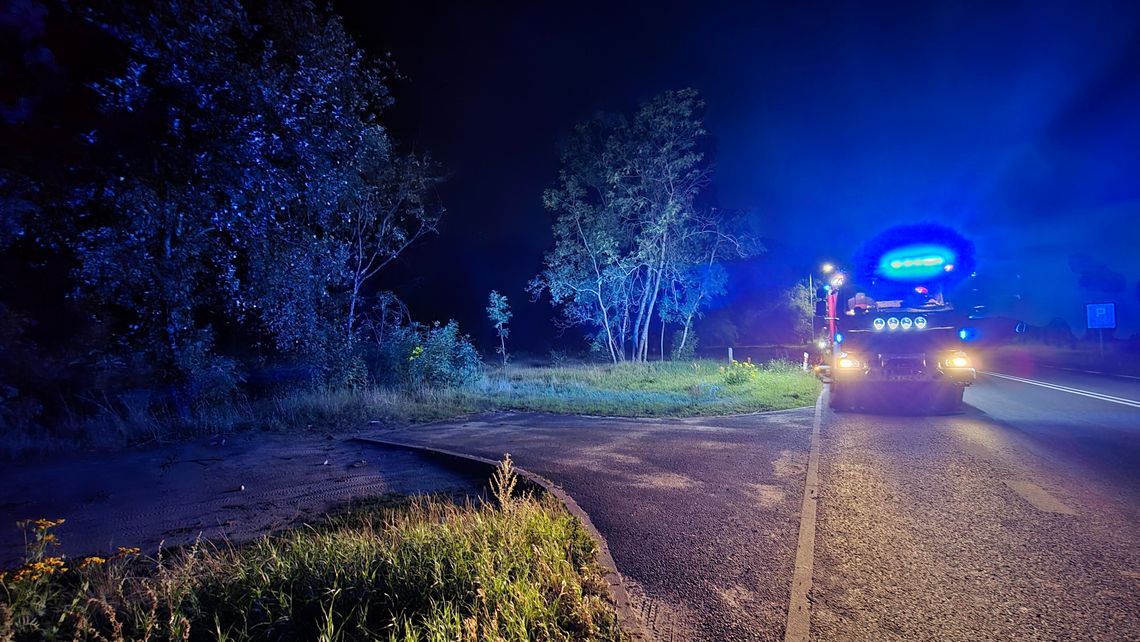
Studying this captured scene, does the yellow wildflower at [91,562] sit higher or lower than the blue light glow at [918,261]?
lower

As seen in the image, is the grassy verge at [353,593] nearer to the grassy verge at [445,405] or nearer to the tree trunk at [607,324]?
the grassy verge at [445,405]

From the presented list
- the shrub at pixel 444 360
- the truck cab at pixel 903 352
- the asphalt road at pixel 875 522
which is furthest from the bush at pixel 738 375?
the shrub at pixel 444 360

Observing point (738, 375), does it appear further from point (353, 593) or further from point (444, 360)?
point (353, 593)

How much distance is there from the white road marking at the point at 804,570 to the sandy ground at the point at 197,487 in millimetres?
3564

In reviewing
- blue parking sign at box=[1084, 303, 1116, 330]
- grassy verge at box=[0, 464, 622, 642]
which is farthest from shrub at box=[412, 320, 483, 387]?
blue parking sign at box=[1084, 303, 1116, 330]

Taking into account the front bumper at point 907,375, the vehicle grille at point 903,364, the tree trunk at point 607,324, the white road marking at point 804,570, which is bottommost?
the white road marking at point 804,570

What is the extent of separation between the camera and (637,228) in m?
29.5

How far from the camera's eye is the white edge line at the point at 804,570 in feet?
11.0

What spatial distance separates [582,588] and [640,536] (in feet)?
4.73

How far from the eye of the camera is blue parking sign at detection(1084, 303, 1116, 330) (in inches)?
1061

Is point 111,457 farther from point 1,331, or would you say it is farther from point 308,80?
point 308,80

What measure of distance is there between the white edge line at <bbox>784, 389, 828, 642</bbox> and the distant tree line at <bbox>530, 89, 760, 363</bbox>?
20969 mm

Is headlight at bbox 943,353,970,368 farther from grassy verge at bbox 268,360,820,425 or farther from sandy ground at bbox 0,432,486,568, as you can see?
sandy ground at bbox 0,432,486,568

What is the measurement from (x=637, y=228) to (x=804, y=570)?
26333 millimetres
